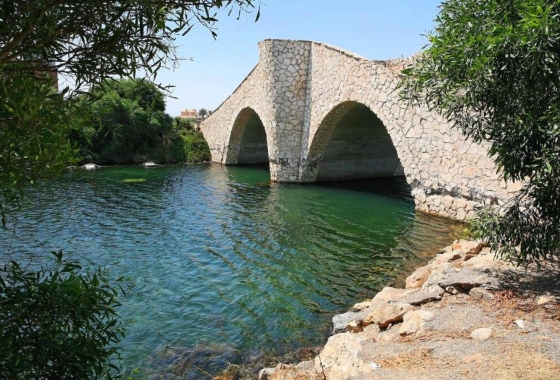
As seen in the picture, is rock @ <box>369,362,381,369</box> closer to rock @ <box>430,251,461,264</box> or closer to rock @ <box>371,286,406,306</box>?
rock @ <box>371,286,406,306</box>

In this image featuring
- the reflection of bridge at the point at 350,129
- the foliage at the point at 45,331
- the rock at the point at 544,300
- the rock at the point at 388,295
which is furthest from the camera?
the reflection of bridge at the point at 350,129

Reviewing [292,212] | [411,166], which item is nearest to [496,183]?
[411,166]

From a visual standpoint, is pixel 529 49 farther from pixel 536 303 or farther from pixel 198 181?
pixel 198 181

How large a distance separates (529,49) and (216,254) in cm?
763

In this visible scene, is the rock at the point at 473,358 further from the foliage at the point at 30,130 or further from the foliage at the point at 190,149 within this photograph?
the foliage at the point at 190,149

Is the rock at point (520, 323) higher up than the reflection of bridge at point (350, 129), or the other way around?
the reflection of bridge at point (350, 129)

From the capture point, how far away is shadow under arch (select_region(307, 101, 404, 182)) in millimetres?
19453

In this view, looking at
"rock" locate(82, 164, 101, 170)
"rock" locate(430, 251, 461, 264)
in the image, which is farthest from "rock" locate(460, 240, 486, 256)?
"rock" locate(82, 164, 101, 170)

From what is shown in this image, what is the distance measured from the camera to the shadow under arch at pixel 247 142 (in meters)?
28.0

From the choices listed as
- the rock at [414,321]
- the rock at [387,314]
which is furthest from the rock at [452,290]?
the rock at [414,321]

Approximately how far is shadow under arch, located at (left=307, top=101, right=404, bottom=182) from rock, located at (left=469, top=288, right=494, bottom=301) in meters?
12.8

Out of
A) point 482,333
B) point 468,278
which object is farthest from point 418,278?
point 482,333

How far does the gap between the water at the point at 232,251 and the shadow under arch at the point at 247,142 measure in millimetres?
9122

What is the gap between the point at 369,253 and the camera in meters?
10.7
